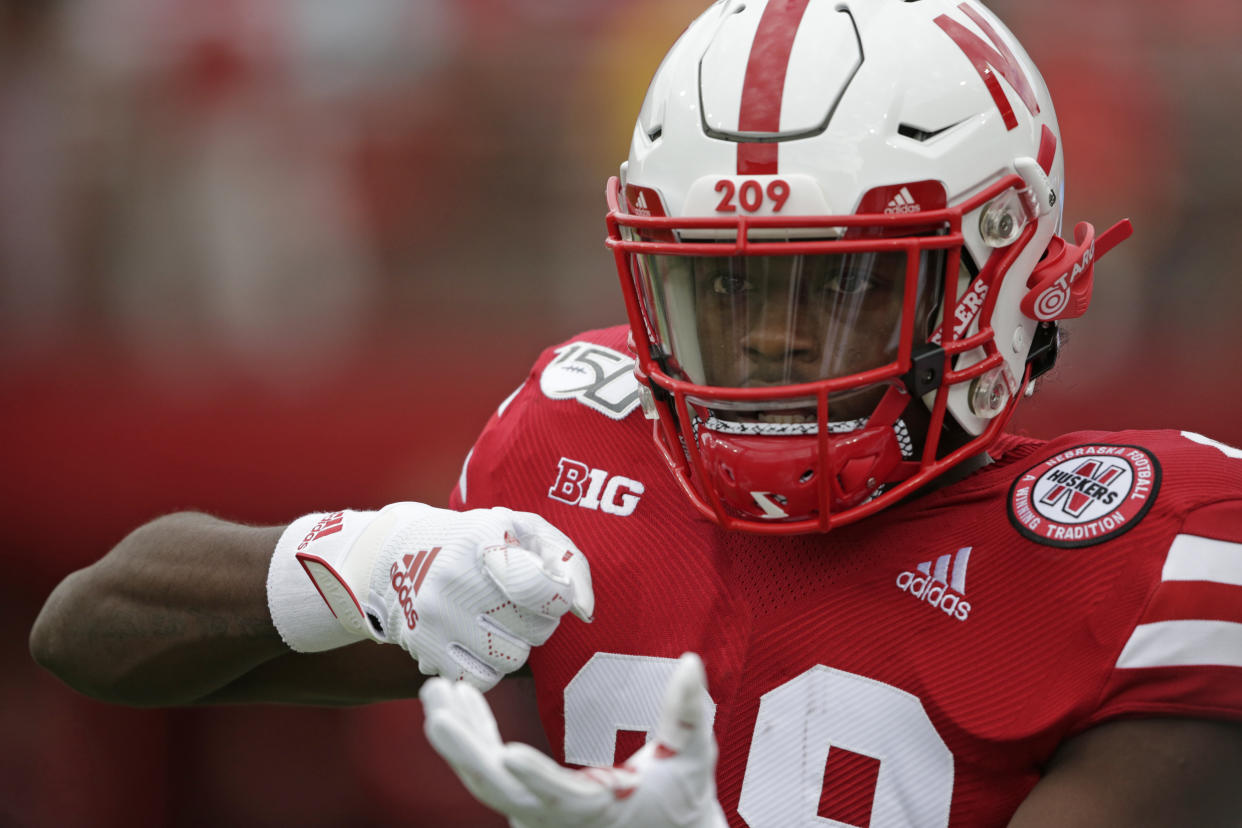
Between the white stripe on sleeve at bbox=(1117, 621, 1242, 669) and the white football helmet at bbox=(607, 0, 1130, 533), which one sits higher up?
the white football helmet at bbox=(607, 0, 1130, 533)

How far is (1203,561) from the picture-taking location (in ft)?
3.61

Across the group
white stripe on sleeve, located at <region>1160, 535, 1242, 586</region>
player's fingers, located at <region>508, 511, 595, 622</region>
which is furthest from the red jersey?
player's fingers, located at <region>508, 511, 595, 622</region>

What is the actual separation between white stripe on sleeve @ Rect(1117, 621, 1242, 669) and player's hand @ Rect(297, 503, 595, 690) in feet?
1.55

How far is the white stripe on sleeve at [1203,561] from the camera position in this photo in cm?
109

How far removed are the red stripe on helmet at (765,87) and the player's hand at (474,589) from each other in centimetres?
40

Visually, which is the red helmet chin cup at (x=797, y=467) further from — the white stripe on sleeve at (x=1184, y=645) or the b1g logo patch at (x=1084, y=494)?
the white stripe on sleeve at (x=1184, y=645)

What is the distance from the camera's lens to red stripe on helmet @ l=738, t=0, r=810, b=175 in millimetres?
1207

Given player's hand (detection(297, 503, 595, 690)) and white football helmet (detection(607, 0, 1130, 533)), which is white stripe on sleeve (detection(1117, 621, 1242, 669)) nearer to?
white football helmet (detection(607, 0, 1130, 533))

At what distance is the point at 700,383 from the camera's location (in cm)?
128

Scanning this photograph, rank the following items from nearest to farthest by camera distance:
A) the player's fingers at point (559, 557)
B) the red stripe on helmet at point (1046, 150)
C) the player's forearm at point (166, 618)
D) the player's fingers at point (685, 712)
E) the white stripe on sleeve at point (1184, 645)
Answer: 1. the player's fingers at point (685, 712)
2. the white stripe on sleeve at point (1184, 645)
3. the player's fingers at point (559, 557)
4. the red stripe on helmet at point (1046, 150)
5. the player's forearm at point (166, 618)

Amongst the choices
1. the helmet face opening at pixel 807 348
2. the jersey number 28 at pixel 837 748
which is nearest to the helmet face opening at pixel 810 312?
the helmet face opening at pixel 807 348

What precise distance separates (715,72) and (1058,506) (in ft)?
1.72

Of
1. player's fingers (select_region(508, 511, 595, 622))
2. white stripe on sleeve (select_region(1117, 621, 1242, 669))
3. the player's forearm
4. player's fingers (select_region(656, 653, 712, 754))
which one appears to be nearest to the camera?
player's fingers (select_region(656, 653, 712, 754))

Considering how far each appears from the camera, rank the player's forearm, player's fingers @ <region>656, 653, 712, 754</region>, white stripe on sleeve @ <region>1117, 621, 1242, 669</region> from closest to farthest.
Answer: player's fingers @ <region>656, 653, 712, 754</region> → white stripe on sleeve @ <region>1117, 621, 1242, 669</region> → the player's forearm
